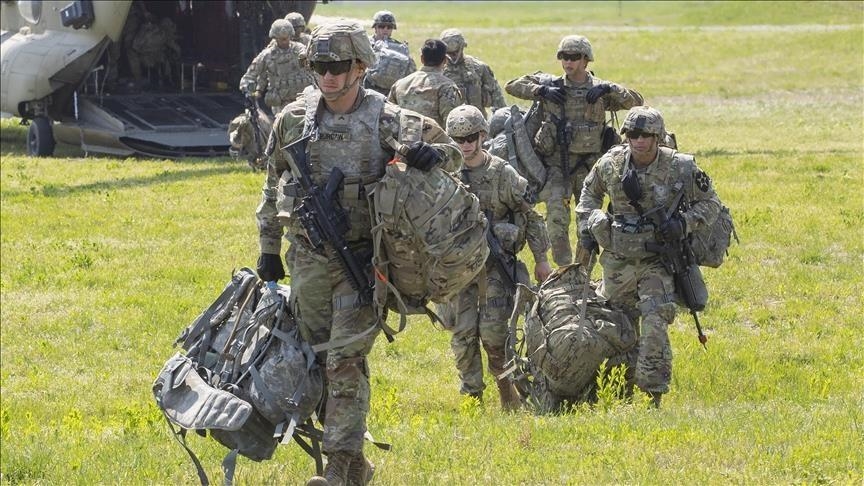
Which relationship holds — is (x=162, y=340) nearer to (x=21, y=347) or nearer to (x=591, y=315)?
(x=21, y=347)

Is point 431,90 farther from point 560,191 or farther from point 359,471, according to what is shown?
point 359,471

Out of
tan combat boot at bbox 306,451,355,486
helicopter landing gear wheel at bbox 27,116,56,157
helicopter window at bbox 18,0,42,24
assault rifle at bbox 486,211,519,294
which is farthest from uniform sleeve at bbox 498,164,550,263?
helicopter window at bbox 18,0,42,24

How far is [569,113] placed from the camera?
1259cm

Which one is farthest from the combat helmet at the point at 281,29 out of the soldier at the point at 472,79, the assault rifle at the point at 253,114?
the soldier at the point at 472,79

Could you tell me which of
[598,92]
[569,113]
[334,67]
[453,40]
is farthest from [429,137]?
[453,40]

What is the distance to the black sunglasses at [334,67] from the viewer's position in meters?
7.14

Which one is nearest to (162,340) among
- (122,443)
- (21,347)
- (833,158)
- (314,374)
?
(21,347)

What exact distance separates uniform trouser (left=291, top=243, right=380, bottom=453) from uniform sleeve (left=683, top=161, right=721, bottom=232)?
2.92 meters

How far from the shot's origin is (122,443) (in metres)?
8.95

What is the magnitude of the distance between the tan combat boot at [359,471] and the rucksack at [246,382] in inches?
7.0

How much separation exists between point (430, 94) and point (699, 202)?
4.26 metres

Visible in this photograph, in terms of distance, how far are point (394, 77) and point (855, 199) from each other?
5.64 m

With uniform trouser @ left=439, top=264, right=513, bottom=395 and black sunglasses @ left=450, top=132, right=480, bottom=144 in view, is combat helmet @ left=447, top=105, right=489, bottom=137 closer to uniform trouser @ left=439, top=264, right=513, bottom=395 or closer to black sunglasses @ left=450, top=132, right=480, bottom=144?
black sunglasses @ left=450, top=132, right=480, bottom=144

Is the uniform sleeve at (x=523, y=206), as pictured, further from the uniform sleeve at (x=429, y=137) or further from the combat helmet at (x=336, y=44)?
the combat helmet at (x=336, y=44)
